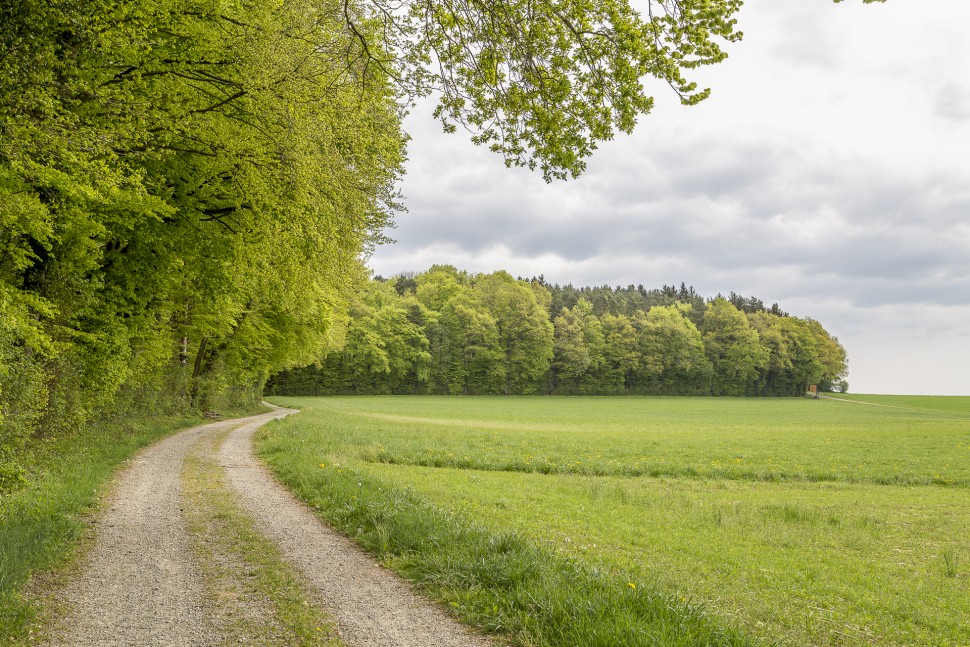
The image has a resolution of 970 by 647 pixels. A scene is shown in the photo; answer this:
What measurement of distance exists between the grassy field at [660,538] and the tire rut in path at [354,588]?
0.29 metres

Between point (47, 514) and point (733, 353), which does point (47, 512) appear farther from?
point (733, 353)

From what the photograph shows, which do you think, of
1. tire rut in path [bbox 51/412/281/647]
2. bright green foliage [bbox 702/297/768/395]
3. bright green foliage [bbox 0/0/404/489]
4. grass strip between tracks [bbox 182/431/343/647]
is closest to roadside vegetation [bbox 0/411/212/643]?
tire rut in path [bbox 51/412/281/647]

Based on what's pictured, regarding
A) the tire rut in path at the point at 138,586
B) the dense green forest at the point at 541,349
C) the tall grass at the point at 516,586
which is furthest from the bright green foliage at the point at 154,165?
the dense green forest at the point at 541,349

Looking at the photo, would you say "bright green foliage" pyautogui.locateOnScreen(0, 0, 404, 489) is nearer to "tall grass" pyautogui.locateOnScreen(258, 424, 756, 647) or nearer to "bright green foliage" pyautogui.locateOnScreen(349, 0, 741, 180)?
"bright green foliage" pyautogui.locateOnScreen(349, 0, 741, 180)

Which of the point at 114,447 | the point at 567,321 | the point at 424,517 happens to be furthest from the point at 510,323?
the point at 424,517

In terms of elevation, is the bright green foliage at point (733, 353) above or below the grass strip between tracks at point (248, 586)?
above

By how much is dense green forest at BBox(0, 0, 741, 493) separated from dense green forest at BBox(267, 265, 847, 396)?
69141 mm

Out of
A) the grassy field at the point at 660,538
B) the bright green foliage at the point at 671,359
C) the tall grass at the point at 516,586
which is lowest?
the grassy field at the point at 660,538

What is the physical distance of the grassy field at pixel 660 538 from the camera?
5.83 meters

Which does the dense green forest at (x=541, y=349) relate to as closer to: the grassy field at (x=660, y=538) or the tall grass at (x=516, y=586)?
the grassy field at (x=660, y=538)

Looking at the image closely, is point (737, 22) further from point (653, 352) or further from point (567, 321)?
point (653, 352)

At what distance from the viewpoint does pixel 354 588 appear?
6402mm

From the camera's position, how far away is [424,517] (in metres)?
8.57

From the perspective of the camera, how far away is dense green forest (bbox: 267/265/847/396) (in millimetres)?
93562
